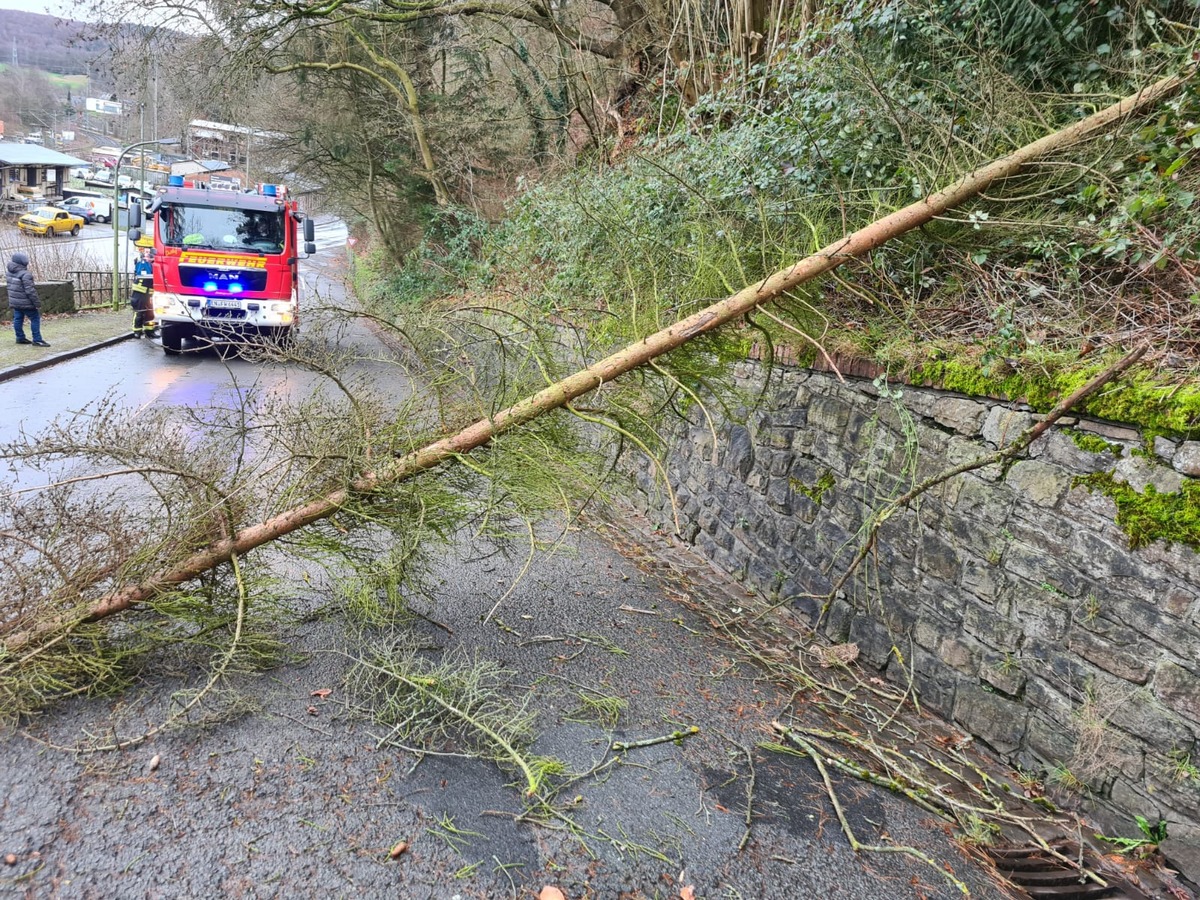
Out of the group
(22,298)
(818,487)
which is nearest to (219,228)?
(22,298)

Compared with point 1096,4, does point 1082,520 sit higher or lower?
lower

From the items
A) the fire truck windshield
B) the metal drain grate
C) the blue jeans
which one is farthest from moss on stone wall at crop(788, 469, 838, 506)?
the blue jeans

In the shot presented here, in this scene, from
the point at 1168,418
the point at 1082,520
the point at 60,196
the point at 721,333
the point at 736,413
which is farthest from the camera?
the point at 60,196

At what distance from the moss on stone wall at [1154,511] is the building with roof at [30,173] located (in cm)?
5829

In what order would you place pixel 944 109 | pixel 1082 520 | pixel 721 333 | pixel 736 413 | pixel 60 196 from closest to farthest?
pixel 1082 520 < pixel 721 333 < pixel 944 109 < pixel 736 413 < pixel 60 196

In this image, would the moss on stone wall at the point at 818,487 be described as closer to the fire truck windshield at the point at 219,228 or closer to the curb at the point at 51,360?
the curb at the point at 51,360

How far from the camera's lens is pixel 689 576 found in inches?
249

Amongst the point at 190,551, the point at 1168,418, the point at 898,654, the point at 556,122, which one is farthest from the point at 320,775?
the point at 556,122

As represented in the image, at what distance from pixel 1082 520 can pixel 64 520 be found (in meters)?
5.00

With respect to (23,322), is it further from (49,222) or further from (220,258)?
(49,222)

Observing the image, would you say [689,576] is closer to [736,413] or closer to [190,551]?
[736,413]

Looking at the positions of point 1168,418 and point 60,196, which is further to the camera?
point 60,196

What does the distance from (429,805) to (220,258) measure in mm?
13537

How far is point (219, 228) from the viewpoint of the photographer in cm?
1394
